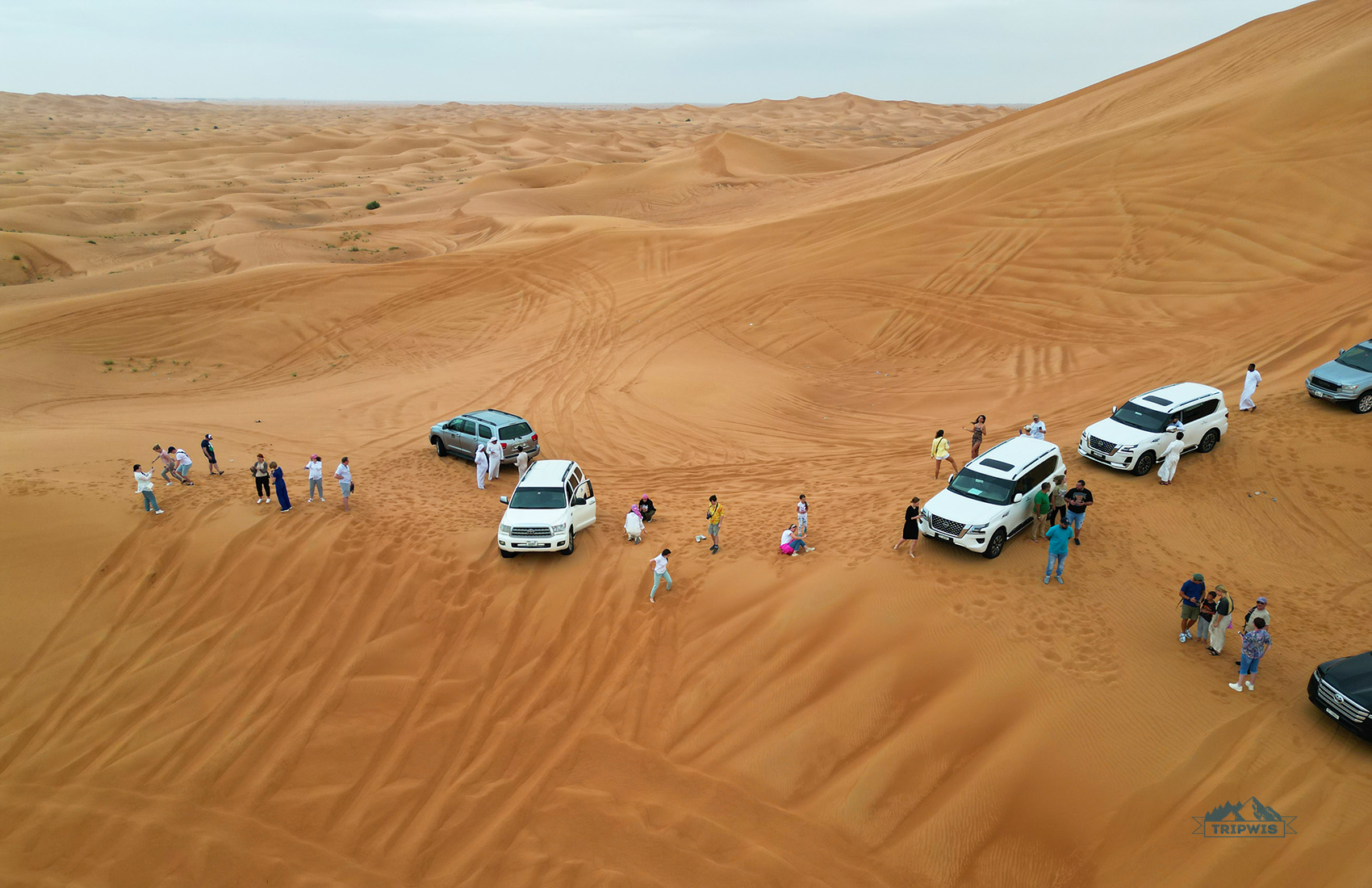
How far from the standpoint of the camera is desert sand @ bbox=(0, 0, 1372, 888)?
977cm

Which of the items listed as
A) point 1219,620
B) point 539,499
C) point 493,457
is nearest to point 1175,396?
point 1219,620

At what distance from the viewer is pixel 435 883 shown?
971cm

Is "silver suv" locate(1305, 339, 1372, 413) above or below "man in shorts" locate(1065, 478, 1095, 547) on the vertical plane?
above

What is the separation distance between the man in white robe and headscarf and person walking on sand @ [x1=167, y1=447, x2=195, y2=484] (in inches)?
225

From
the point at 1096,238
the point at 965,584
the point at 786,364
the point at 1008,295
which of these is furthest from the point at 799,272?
the point at 965,584

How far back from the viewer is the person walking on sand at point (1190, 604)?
1076 centimetres

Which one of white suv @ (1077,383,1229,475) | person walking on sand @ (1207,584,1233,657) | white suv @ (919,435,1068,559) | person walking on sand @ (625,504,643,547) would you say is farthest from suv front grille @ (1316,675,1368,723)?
person walking on sand @ (625,504,643,547)

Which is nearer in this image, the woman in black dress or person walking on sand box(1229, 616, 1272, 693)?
person walking on sand box(1229, 616, 1272, 693)

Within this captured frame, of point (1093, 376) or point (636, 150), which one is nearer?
point (1093, 376)

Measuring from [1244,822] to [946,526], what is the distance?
5.23 meters

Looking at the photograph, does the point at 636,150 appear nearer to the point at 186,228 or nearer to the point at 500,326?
the point at 186,228

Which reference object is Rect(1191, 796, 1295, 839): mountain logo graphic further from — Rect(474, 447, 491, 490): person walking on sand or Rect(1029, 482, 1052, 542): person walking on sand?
Rect(474, 447, 491, 490): person walking on sand

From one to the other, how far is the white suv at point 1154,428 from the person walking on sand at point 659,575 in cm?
887

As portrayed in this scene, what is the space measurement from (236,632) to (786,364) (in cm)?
1776
